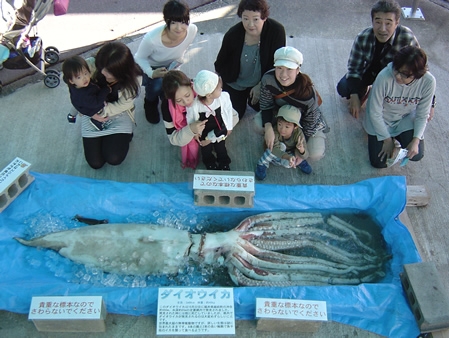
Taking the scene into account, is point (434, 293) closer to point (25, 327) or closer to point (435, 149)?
point (435, 149)

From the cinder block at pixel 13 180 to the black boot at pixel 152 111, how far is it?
43.1 inches

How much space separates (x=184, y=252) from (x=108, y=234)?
516mm

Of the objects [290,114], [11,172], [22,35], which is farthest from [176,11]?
[11,172]

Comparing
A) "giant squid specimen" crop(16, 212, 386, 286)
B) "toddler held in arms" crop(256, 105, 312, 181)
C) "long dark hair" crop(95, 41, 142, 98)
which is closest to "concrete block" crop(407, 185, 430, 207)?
"giant squid specimen" crop(16, 212, 386, 286)

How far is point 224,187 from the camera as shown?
2.94 m

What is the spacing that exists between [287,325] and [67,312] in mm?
1272

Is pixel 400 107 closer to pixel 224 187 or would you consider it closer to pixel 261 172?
pixel 261 172

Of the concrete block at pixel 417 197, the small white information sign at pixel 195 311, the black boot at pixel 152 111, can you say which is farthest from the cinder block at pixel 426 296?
the black boot at pixel 152 111

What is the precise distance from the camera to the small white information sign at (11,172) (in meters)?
2.89

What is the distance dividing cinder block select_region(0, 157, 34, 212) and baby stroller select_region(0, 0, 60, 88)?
3.59 feet

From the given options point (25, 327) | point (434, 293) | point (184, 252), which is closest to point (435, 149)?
point (434, 293)

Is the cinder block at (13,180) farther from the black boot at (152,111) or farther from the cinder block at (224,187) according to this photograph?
the cinder block at (224,187)

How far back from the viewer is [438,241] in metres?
3.11

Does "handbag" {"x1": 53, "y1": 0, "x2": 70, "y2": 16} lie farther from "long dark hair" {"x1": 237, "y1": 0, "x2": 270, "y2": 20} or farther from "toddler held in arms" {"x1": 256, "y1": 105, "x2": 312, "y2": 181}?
"toddler held in arms" {"x1": 256, "y1": 105, "x2": 312, "y2": 181}
